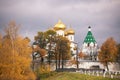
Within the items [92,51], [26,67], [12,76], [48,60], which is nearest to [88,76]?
[26,67]

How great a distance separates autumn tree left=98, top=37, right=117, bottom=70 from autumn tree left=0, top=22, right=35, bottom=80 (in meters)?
7.83

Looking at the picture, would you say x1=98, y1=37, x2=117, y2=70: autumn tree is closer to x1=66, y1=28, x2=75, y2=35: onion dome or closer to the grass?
the grass

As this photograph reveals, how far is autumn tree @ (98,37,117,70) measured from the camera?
19578 millimetres

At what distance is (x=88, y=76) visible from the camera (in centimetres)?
1468

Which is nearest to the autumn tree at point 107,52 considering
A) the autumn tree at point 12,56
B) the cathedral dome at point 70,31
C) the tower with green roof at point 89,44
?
the cathedral dome at point 70,31

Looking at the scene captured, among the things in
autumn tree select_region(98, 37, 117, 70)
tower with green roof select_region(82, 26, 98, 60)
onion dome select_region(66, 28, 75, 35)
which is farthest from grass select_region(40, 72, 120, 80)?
tower with green roof select_region(82, 26, 98, 60)

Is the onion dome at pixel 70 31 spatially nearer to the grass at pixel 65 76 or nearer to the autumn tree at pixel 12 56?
the grass at pixel 65 76

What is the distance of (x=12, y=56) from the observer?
12125 mm

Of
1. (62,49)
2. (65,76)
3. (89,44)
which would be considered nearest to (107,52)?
(62,49)

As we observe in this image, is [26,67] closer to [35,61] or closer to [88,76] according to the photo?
[88,76]

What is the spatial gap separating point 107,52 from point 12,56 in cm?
887

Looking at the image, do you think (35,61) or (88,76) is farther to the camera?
(35,61)

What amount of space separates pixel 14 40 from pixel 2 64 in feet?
3.13

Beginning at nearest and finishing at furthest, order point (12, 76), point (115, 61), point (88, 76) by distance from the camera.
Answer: point (12, 76) < point (88, 76) < point (115, 61)
